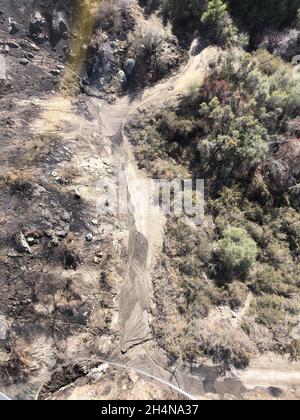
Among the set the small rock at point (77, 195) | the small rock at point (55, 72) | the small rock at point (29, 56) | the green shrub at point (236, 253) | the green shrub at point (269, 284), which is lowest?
the green shrub at point (269, 284)

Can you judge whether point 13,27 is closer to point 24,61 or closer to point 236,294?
point 24,61

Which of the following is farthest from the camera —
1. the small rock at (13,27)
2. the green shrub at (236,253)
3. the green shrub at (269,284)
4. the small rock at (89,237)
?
the small rock at (13,27)

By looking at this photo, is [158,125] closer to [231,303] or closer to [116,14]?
[116,14]

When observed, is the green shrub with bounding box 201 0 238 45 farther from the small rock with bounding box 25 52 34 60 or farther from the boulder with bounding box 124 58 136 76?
the small rock with bounding box 25 52 34 60

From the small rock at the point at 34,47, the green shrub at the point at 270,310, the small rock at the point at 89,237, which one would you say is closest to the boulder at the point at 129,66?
the small rock at the point at 34,47

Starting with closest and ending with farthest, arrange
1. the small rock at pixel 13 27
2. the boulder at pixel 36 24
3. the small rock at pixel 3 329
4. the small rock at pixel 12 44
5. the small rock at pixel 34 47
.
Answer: the small rock at pixel 3 329, the small rock at pixel 12 44, the small rock at pixel 13 27, the small rock at pixel 34 47, the boulder at pixel 36 24

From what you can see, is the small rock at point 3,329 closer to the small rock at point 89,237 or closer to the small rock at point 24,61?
the small rock at point 89,237

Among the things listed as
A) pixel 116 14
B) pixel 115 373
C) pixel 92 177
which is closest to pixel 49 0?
pixel 116 14

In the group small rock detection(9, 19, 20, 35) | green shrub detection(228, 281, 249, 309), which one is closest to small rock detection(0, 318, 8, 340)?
green shrub detection(228, 281, 249, 309)
